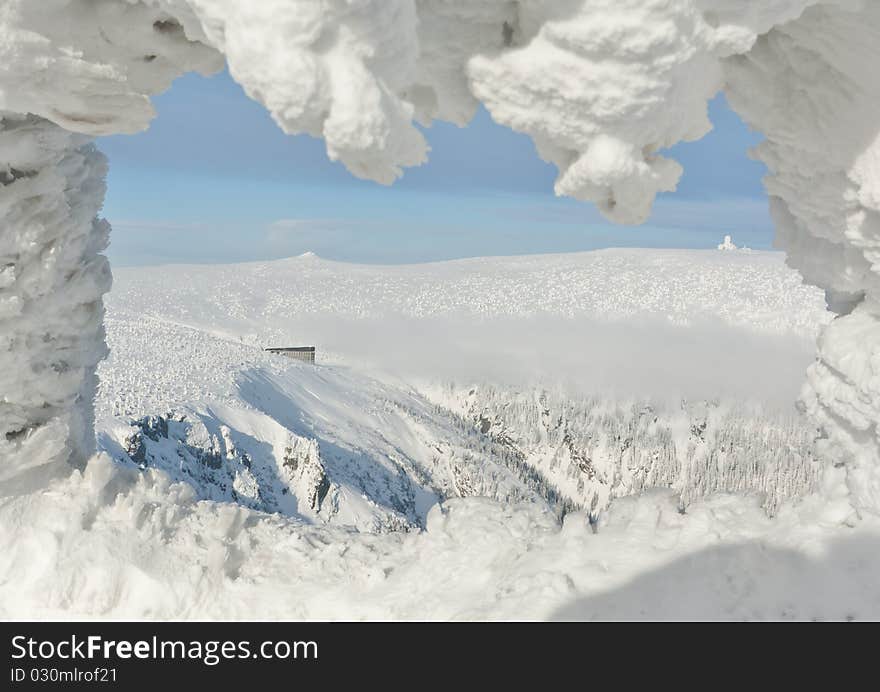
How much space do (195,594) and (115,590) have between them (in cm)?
60

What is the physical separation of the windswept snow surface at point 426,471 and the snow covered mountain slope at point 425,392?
0.17 metres

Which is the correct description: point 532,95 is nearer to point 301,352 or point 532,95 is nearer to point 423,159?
point 423,159

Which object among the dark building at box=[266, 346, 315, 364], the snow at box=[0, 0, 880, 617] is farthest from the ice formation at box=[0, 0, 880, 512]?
the dark building at box=[266, 346, 315, 364]

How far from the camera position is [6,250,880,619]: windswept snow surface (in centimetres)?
422

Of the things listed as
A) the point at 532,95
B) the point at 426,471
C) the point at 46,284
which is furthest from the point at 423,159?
the point at 426,471

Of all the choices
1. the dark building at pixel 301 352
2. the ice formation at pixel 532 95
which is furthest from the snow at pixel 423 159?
the dark building at pixel 301 352

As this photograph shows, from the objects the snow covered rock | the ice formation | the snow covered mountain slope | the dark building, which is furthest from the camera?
the dark building

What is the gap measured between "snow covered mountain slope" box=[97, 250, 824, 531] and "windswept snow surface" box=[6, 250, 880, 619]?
166mm

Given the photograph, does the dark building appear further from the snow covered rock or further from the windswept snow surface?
the snow covered rock

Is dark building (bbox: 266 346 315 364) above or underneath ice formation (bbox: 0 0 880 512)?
underneath

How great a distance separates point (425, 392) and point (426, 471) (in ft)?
66.7

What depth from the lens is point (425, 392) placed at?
2239 inches

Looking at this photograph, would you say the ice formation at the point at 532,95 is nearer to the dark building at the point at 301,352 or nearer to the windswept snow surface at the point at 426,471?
the windswept snow surface at the point at 426,471

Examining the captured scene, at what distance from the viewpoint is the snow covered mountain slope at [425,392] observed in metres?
21.2
